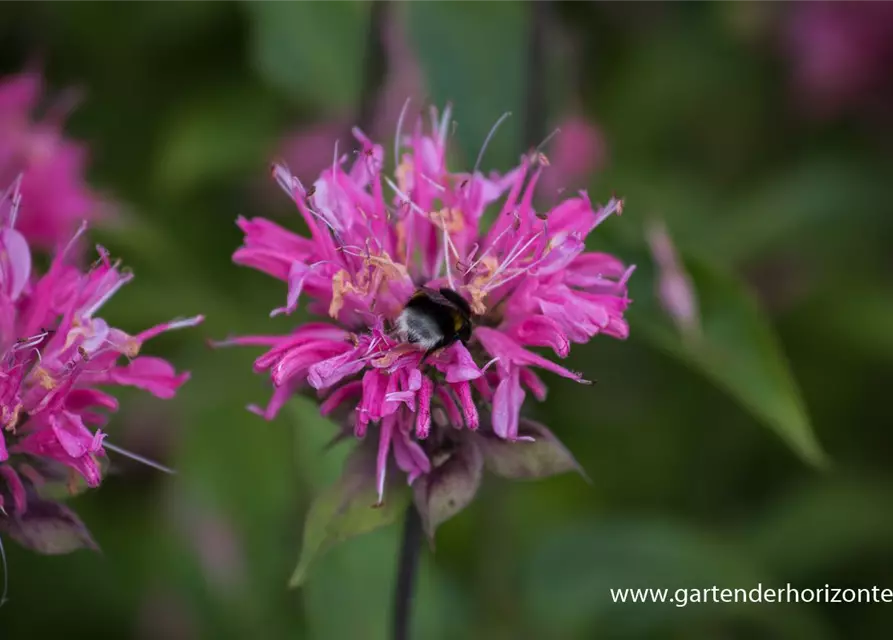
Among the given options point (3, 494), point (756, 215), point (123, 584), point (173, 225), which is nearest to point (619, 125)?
point (756, 215)

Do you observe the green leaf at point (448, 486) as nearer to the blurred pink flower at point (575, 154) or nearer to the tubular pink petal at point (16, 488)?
the tubular pink petal at point (16, 488)

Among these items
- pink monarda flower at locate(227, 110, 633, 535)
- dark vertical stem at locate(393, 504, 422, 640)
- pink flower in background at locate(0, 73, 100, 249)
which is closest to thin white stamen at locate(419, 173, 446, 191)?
pink monarda flower at locate(227, 110, 633, 535)

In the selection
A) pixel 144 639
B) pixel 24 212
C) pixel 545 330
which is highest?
pixel 24 212

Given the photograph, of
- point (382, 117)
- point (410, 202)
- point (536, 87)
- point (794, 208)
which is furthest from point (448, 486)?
point (794, 208)

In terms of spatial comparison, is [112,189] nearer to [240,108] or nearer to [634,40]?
[240,108]

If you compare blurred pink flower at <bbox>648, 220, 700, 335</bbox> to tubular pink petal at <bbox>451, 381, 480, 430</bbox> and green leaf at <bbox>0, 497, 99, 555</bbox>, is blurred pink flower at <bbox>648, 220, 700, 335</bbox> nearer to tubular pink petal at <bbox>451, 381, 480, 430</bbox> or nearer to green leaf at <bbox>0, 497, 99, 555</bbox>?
tubular pink petal at <bbox>451, 381, 480, 430</bbox>

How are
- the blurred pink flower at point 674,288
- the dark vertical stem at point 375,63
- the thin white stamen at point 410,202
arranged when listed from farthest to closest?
the dark vertical stem at point 375,63, the blurred pink flower at point 674,288, the thin white stamen at point 410,202

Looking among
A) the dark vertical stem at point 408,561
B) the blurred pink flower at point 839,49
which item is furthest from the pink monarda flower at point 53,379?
the blurred pink flower at point 839,49
